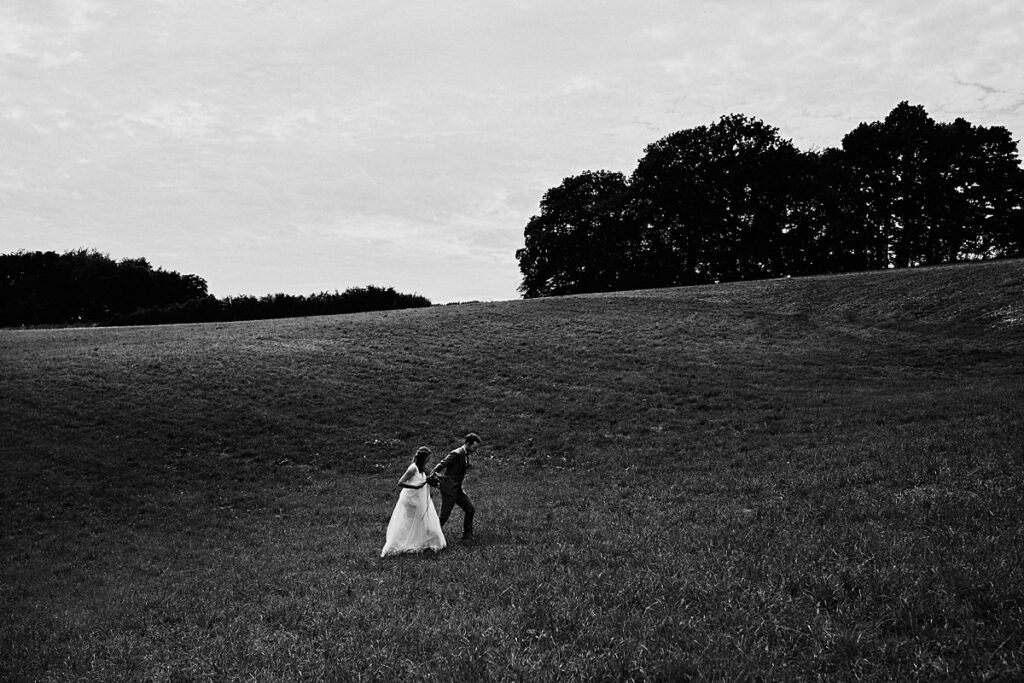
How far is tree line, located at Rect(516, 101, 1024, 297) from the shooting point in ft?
233

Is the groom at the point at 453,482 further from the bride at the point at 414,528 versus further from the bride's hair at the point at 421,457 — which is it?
the bride at the point at 414,528

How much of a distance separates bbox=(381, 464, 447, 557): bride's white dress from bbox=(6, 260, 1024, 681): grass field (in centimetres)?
64

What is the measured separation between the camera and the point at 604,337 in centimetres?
4375

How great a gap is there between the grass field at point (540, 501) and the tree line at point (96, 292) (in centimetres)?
2880

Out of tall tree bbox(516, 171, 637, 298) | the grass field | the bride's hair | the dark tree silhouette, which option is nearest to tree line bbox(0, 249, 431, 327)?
the dark tree silhouette

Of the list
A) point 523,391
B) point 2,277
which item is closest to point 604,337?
point 523,391

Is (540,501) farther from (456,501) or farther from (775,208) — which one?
(775,208)

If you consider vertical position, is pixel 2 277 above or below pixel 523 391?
above

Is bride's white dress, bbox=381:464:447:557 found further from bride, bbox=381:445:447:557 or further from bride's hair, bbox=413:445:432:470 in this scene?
bride's hair, bbox=413:445:432:470

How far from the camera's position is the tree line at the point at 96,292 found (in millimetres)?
73812

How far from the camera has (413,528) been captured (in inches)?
535

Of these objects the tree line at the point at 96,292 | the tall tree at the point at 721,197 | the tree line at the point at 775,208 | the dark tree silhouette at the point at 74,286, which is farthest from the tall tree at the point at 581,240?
the dark tree silhouette at the point at 74,286

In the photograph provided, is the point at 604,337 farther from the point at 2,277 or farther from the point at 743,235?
the point at 2,277

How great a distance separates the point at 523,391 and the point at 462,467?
18579mm
